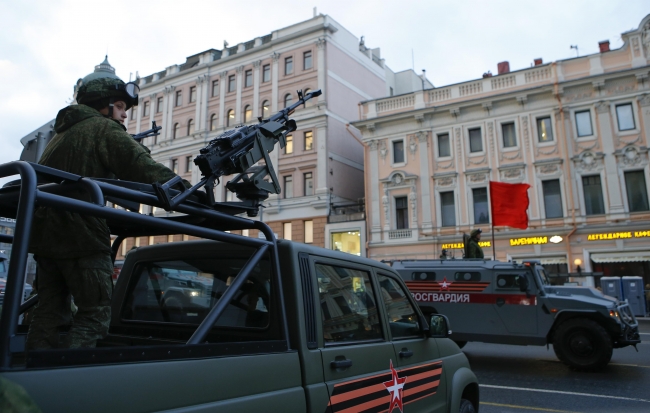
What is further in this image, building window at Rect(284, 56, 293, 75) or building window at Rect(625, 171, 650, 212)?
building window at Rect(284, 56, 293, 75)

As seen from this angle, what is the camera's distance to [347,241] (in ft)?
92.3

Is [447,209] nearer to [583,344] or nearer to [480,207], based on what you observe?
[480,207]

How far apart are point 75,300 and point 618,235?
2422 cm

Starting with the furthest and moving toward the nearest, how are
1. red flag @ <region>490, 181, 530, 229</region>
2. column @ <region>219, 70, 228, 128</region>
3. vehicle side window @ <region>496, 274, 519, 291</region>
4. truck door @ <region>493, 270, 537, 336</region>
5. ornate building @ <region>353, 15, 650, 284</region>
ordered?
column @ <region>219, 70, 228, 128</region>
ornate building @ <region>353, 15, 650, 284</region>
red flag @ <region>490, 181, 530, 229</region>
vehicle side window @ <region>496, 274, 519, 291</region>
truck door @ <region>493, 270, 537, 336</region>

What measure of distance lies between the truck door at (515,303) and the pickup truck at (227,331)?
5853 mm

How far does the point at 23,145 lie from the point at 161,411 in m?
4.26

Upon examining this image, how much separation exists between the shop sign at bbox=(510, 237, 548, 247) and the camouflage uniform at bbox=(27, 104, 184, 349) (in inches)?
913

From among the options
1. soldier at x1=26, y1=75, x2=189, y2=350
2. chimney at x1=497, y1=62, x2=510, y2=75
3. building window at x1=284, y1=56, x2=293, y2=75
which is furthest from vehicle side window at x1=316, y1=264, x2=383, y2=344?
building window at x1=284, y1=56, x2=293, y2=75

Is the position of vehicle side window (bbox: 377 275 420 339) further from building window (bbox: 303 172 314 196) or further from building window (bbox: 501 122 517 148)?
building window (bbox: 303 172 314 196)

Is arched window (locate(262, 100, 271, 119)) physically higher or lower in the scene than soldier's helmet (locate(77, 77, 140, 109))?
higher

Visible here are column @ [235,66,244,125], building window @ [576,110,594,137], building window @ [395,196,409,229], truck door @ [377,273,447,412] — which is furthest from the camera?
column @ [235,66,244,125]

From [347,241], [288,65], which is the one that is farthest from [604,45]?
[288,65]

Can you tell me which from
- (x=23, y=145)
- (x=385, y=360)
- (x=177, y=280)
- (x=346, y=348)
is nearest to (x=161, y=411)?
(x=346, y=348)

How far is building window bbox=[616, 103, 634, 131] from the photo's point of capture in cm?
2258
